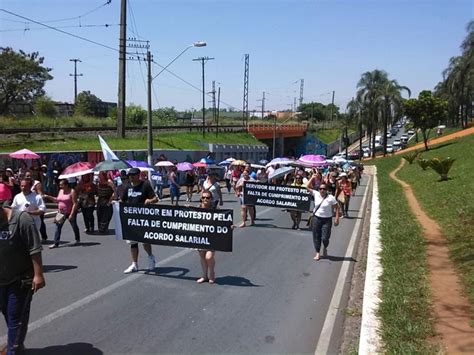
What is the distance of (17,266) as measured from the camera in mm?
4832

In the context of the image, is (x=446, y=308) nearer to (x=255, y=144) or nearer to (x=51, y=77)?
(x=255, y=144)

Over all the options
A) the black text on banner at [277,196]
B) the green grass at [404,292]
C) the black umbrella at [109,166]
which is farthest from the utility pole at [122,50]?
the green grass at [404,292]

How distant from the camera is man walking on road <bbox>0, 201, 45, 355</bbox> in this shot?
4789 mm

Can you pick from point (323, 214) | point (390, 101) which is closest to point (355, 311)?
point (323, 214)

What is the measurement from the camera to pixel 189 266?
382 inches

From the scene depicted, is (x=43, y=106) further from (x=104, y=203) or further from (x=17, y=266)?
(x=17, y=266)

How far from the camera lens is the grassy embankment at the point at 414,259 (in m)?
6.10

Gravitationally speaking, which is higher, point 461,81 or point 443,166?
point 461,81

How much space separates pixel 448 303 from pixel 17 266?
5.64m

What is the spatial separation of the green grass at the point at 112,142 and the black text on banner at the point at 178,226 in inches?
654

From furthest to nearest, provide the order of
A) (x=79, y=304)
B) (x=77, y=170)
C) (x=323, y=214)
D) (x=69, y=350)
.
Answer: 1. (x=77, y=170)
2. (x=323, y=214)
3. (x=79, y=304)
4. (x=69, y=350)

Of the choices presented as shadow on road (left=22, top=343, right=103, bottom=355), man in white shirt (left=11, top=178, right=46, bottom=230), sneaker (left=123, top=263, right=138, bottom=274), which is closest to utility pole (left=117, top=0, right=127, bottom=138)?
man in white shirt (left=11, top=178, right=46, bottom=230)

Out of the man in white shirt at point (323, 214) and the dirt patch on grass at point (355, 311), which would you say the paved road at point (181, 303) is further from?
the man in white shirt at point (323, 214)

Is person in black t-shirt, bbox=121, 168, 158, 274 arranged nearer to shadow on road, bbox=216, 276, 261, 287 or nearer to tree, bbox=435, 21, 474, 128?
shadow on road, bbox=216, 276, 261, 287
